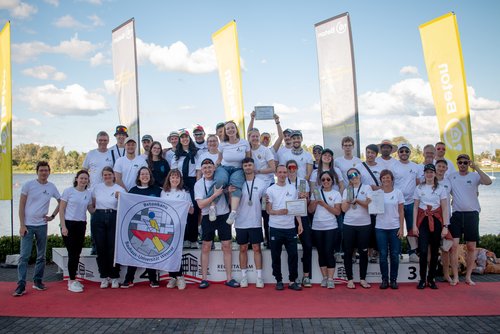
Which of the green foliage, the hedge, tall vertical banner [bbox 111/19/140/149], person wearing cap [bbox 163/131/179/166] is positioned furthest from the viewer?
the green foliage

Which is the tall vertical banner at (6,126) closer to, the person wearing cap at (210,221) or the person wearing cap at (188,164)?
the person wearing cap at (188,164)

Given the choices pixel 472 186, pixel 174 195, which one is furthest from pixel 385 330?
pixel 174 195

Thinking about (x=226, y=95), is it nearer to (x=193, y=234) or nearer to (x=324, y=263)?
(x=193, y=234)

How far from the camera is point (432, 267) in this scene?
616 centimetres

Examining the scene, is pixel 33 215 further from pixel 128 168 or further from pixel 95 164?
pixel 128 168

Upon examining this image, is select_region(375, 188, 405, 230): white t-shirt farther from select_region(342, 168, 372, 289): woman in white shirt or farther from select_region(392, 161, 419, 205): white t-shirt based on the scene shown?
select_region(392, 161, 419, 205): white t-shirt

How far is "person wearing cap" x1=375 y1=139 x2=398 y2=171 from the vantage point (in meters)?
6.48

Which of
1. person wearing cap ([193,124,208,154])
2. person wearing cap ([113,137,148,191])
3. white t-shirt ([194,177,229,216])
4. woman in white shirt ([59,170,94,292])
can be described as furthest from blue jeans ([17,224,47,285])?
person wearing cap ([193,124,208,154])

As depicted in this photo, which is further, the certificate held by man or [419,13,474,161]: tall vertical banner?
[419,13,474,161]: tall vertical banner

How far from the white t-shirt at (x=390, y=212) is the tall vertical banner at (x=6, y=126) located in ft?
23.2

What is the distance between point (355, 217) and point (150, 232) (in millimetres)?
3024

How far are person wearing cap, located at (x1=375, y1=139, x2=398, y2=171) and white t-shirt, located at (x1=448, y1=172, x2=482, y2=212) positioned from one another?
98cm

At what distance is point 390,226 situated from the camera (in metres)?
5.99

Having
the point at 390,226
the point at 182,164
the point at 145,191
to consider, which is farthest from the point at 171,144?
the point at 390,226
